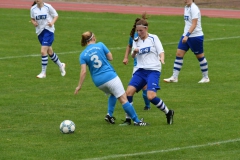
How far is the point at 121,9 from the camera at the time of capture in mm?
37844

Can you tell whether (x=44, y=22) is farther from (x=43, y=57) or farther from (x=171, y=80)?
(x=171, y=80)

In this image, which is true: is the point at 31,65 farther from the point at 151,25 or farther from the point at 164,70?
the point at 151,25

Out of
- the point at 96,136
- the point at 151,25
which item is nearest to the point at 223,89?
the point at 96,136

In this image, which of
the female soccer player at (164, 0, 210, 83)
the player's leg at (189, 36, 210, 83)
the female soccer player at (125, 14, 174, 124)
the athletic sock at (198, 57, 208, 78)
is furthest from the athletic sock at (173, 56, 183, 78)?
the female soccer player at (125, 14, 174, 124)

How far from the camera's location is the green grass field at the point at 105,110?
38.4 ft

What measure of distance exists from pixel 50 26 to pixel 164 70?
12.3 ft

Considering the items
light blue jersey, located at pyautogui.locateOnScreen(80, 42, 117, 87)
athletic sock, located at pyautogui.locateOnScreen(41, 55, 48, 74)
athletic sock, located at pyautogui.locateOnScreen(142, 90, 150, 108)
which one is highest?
light blue jersey, located at pyautogui.locateOnScreen(80, 42, 117, 87)

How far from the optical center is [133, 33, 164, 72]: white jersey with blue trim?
13617 mm

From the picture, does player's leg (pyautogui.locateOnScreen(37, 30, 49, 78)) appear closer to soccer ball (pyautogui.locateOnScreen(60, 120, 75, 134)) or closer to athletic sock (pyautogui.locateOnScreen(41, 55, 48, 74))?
athletic sock (pyautogui.locateOnScreen(41, 55, 48, 74))

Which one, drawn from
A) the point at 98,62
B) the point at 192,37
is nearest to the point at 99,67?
the point at 98,62

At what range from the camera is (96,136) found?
12789mm

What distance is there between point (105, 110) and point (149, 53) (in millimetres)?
2203

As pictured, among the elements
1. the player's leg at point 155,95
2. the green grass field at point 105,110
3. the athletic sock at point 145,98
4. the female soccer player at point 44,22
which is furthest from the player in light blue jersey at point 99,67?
the female soccer player at point 44,22

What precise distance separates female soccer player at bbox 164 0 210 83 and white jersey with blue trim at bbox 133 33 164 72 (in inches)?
178
